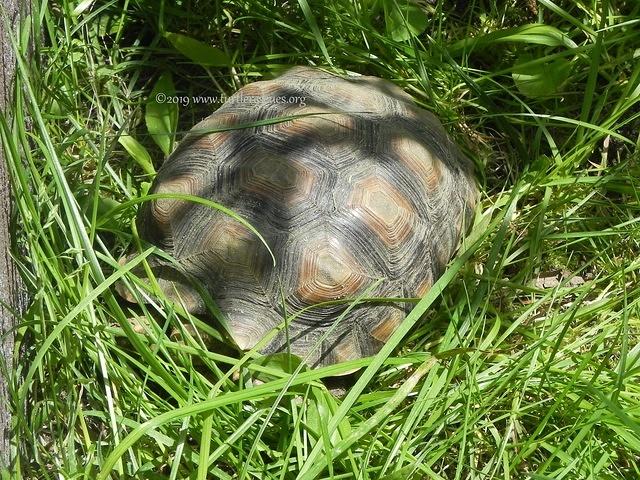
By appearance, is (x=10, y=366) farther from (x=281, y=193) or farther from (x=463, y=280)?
(x=463, y=280)

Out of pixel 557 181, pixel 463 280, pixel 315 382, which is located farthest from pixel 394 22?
pixel 315 382

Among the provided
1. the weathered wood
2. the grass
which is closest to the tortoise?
the grass

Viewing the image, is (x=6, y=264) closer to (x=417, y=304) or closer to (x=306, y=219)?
(x=306, y=219)

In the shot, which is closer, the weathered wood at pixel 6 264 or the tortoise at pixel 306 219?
the weathered wood at pixel 6 264

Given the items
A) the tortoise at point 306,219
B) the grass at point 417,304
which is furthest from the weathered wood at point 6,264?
the tortoise at point 306,219

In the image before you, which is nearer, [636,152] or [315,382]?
[315,382]

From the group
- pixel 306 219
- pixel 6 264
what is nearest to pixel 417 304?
pixel 306 219

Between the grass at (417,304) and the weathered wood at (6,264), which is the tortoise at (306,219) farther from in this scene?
the weathered wood at (6,264)
